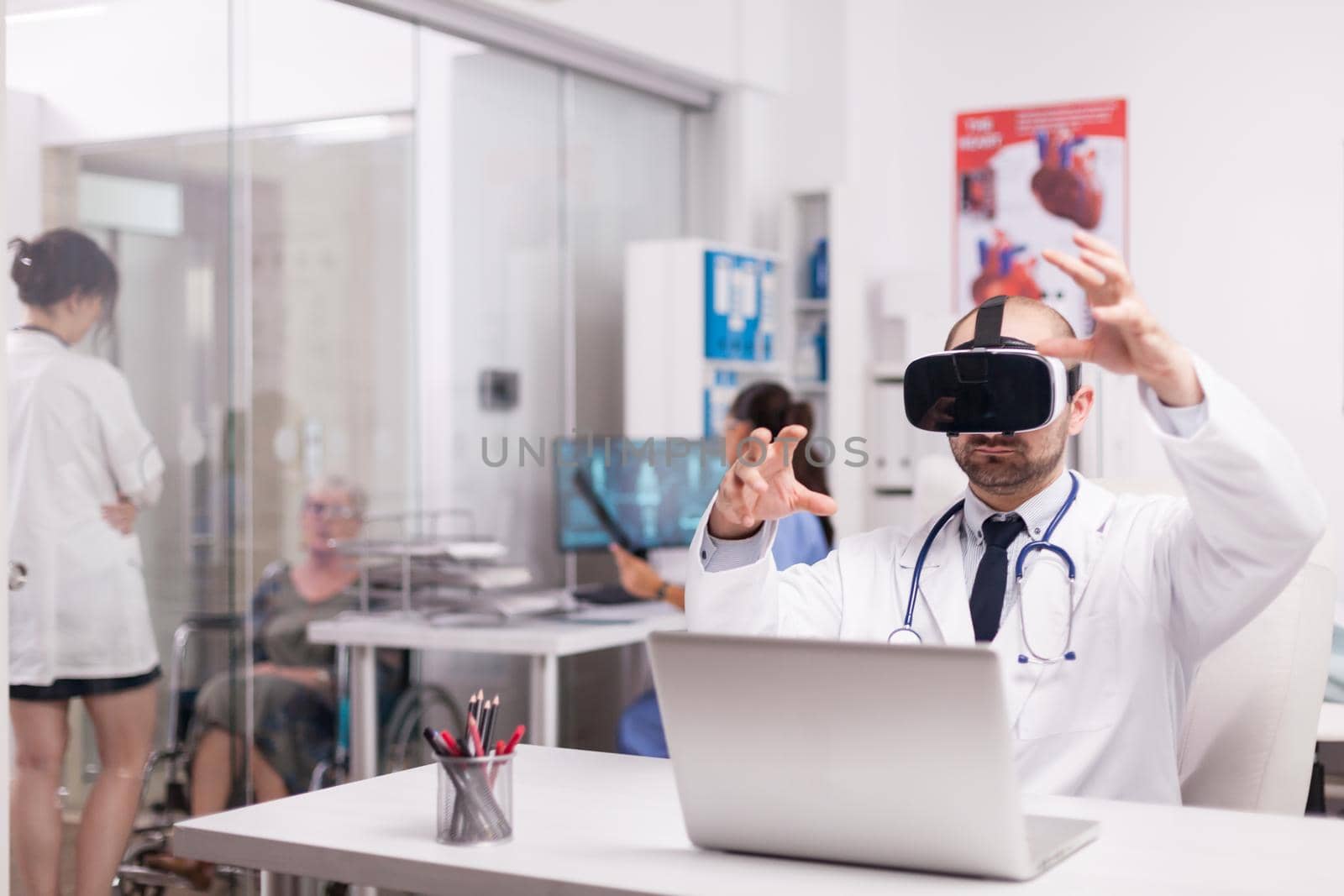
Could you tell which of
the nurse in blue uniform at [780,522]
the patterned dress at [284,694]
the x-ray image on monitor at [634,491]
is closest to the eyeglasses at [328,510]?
the patterned dress at [284,694]

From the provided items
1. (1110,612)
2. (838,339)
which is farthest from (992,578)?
(838,339)

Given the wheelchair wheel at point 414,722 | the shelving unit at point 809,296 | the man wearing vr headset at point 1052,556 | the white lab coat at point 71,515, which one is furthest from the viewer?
the shelving unit at point 809,296

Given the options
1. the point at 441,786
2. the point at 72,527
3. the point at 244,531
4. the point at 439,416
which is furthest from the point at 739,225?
the point at 441,786

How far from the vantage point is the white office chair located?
2.03 metres

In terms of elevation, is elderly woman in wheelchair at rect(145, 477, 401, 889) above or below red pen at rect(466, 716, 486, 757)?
below

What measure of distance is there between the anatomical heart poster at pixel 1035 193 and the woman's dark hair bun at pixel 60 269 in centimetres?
314

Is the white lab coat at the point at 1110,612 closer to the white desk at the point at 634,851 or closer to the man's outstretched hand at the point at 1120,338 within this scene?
the man's outstretched hand at the point at 1120,338

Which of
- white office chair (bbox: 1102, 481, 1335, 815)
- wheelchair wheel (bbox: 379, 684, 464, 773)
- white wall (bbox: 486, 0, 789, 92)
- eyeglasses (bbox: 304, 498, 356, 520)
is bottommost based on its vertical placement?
wheelchair wheel (bbox: 379, 684, 464, 773)

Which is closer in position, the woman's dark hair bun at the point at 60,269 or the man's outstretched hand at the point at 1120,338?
the man's outstretched hand at the point at 1120,338

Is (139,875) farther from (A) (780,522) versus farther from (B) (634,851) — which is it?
(B) (634,851)

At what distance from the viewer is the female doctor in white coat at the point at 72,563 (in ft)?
10.3

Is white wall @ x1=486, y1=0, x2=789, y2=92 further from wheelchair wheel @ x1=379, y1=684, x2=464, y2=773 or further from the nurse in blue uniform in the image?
wheelchair wheel @ x1=379, y1=684, x2=464, y2=773

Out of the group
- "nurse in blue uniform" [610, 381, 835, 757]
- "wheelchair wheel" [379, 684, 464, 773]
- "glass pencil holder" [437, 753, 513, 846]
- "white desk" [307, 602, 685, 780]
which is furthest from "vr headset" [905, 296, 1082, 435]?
"wheelchair wheel" [379, 684, 464, 773]

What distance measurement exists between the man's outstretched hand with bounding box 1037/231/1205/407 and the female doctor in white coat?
93.1 inches
